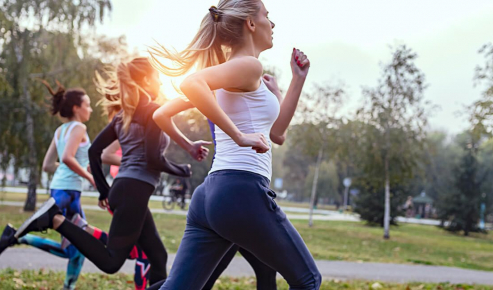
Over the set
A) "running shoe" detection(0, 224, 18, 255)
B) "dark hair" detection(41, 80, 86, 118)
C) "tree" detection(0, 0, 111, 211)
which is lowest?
"running shoe" detection(0, 224, 18, 255)

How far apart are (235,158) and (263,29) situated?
25.5 inches

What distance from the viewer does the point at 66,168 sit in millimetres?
4902

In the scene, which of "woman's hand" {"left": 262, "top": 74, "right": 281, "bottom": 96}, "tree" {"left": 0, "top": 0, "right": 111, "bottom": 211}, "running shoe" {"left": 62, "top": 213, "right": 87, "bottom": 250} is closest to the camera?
"woman's hand" {"left": 262, "top": 74, "right": 281, "bottom": 96}

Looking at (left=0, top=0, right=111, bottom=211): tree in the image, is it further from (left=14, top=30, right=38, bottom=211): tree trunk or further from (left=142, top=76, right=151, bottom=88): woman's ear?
(left=142, top=76, right=151, bottom=88): woman's ear

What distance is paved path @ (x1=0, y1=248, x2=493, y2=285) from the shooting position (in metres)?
7.05

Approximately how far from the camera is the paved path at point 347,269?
7.05 metres

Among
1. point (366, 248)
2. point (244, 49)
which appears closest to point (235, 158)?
point (244, 49)

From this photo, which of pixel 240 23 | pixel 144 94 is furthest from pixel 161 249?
pixel 240 23

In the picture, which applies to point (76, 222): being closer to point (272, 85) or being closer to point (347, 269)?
point (272, 85)

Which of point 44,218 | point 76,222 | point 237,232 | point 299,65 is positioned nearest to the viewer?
point 237,232

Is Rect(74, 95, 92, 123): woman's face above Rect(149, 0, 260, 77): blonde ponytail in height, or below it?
below

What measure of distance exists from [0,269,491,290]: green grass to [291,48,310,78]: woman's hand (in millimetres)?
3607

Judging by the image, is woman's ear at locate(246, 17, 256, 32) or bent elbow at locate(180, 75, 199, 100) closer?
bent elbow at locate(180, 75, 199, 100)

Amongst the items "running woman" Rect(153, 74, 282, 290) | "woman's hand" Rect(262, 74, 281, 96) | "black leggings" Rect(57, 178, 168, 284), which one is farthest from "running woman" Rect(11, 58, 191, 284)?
"woman's hand" Rect(262, 74, 281, 96)
